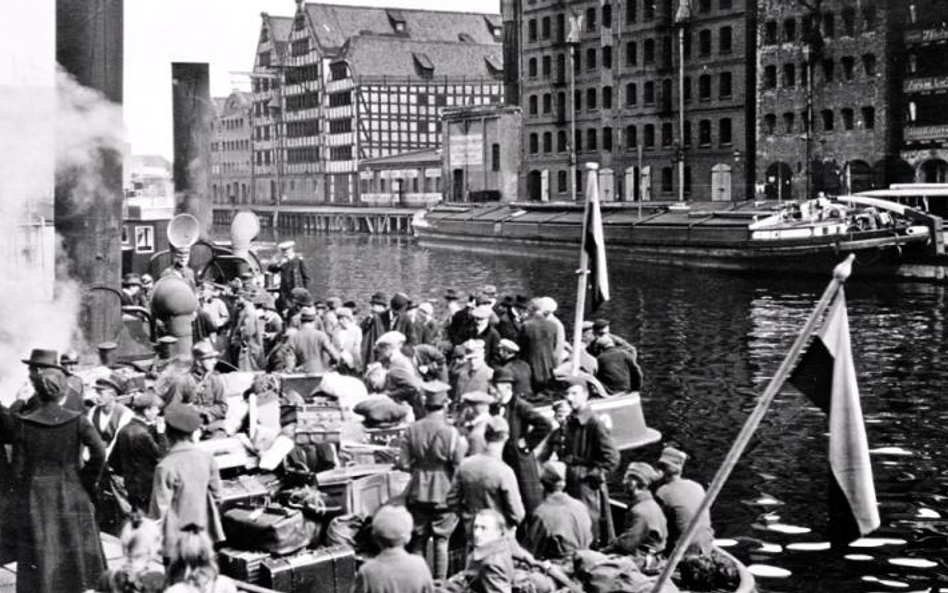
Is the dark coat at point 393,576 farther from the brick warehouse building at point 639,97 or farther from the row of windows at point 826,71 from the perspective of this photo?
the brick warehouse building at point 639,97

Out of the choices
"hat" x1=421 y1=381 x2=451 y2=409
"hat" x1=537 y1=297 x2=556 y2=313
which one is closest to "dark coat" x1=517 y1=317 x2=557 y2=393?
"hat" x1=537 y1=297 x2=556 y2=313

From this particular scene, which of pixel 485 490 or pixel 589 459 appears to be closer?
pixel 485 490

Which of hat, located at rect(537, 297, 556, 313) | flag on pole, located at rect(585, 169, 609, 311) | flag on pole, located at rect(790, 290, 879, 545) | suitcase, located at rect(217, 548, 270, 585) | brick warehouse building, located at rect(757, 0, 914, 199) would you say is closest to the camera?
flag on pole, located at rect(790, 290, 879, 545)

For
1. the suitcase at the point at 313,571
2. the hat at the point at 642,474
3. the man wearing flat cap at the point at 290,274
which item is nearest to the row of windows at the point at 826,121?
the man wearing flat cap at the point at 290,274

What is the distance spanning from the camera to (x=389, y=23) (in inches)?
4262

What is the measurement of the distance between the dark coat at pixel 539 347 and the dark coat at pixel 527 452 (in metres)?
3.34

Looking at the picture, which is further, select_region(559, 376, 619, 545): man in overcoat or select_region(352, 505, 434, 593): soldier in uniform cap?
select_region(559, 376, 619, 545): man in overcoat

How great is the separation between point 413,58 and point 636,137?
31558 millimetres

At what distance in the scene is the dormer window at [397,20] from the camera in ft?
354

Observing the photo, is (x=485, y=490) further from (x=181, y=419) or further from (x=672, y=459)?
(x=181, y=419)

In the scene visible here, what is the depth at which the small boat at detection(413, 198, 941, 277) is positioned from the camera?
4903 centimetres

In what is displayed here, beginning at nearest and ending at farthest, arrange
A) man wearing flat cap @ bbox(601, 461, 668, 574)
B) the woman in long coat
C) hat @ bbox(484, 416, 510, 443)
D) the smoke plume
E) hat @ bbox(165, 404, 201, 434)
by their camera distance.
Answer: hat @ bbox(165, 404, 201, 434), the woman in long coat, man wearing flat cap @ bbox(601, 461, 668, 574), hat @ bbox(484, 416, 510, 443), the smoke plume

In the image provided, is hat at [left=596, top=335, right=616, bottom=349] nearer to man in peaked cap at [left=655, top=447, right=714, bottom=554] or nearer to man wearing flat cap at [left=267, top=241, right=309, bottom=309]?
man in peaked cap at [left=655, top=447, right=714, bottom=554]

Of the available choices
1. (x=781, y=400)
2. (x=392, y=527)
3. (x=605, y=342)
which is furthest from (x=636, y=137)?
(x=392, y=527)
